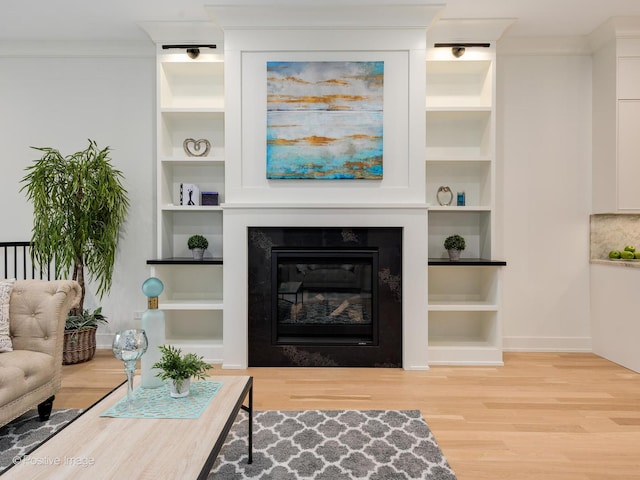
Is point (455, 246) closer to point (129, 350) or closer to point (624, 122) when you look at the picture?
point (624, 122)

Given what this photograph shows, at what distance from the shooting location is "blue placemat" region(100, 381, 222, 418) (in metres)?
1.60

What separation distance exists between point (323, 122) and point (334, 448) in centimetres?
243

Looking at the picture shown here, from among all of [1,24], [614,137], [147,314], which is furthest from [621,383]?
[1,24]

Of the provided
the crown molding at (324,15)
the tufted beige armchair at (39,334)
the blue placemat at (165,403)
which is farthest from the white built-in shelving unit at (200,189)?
the blue placemat at (165,403)

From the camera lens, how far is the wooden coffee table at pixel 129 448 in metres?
1.23

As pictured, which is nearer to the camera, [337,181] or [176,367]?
[176,367]

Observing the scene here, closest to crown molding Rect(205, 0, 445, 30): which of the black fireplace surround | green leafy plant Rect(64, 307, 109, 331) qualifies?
the black fireplace surround

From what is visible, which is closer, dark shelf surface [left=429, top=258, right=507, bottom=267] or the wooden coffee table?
the wooden coffee table

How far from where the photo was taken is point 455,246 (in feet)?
12.4

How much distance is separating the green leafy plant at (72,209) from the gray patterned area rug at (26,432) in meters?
1.36

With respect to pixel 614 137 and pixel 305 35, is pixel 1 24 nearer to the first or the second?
pixel 305 35

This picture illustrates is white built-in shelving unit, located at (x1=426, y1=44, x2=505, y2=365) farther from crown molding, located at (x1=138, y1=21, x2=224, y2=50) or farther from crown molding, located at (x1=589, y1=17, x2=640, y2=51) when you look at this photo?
crown molding, located at (x1=138, y1=21, x2=224, y2=50)

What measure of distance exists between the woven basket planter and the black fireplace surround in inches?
54.5

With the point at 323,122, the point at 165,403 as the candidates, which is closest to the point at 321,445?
the point at 165,403
